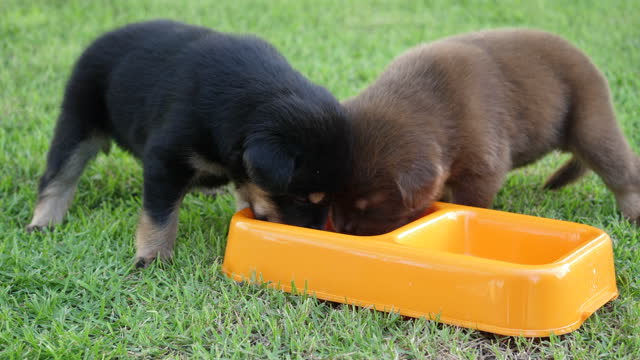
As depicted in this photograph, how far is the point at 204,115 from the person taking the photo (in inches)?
141

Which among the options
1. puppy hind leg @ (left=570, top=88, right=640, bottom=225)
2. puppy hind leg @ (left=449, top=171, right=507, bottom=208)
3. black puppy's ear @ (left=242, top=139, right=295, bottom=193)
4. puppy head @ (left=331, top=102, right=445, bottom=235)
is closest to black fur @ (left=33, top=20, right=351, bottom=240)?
black puppy's ear @ (left=242, top=139, right=295, bottom=193)

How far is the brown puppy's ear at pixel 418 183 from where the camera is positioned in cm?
367

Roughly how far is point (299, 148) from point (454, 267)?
2.64 ft

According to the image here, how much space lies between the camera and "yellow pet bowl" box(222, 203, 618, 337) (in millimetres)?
2939

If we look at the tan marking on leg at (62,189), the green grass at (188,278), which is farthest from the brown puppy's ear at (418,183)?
the tan marking on leg at (62,189)

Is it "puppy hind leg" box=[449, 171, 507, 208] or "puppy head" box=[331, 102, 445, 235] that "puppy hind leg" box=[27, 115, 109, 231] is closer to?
"puppy head" box=[331, 102, 445, 235]

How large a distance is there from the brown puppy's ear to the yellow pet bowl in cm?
11

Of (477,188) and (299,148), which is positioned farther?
(477,188)

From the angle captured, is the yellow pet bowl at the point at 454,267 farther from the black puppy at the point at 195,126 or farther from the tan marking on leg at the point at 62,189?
the tan marking on leg at the point at 62,189

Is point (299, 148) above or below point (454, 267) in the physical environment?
above

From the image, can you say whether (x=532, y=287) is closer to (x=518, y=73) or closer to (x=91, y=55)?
(x=518, y=73)

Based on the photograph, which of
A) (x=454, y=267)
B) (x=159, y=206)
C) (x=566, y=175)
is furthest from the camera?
(x=566, y=175)

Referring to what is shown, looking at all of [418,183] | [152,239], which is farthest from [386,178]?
[152,239]

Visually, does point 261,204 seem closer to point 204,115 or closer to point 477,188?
point 204,115
